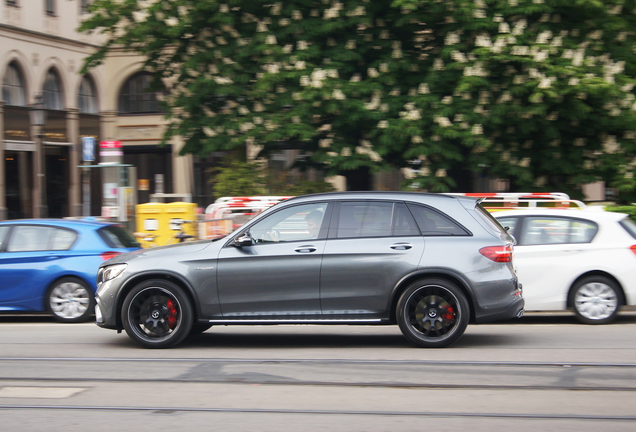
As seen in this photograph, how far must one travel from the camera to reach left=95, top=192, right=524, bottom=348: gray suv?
7699mm

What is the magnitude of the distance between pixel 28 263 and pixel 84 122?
75.4 ft

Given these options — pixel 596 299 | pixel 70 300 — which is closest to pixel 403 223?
pixel 596 299

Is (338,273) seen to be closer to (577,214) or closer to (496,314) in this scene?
(496,314)

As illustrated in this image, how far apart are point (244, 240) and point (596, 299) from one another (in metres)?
4.73

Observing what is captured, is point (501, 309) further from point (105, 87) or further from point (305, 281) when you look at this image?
point (105, 87)

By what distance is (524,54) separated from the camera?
1406cm

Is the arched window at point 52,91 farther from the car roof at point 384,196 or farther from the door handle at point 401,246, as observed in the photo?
the door handle at point 401,246

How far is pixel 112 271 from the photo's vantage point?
810 centimetres

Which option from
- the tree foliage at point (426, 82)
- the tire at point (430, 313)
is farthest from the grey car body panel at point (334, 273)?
the tree foliage at point (426, 82)

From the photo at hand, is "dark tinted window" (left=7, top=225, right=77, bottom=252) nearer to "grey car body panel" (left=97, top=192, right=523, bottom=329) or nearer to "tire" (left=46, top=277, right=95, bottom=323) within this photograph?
"tire" (left=46, top=277, right=95, bottom=323)

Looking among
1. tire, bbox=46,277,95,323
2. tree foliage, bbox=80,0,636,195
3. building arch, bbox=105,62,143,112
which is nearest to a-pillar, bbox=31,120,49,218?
building arch, bbox=105,62,143,112

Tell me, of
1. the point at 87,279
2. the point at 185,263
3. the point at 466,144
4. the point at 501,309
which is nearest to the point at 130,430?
the point at 185,263

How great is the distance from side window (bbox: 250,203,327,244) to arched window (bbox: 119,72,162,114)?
83.1 ft

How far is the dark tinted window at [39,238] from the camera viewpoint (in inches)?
432
